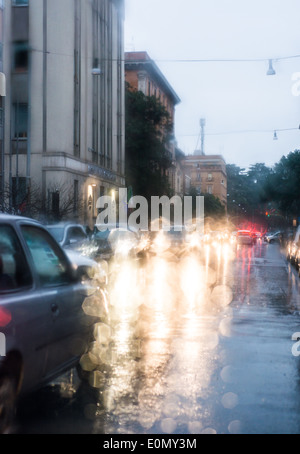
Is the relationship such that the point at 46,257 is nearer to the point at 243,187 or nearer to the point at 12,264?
the point at 12,264

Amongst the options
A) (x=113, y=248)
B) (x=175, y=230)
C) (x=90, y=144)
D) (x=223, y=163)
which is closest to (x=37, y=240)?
(x=113, y=248)

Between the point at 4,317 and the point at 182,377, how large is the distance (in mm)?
3182

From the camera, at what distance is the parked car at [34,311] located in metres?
4.75

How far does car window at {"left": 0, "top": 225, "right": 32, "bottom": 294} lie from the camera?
4.97 m

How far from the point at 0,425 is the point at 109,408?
1.56m

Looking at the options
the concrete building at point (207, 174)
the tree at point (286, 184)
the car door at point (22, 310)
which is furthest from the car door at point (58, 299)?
the concrete building at point (207, 174)

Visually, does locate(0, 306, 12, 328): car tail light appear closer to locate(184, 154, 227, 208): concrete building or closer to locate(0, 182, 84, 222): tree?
locate(0, 182, 84, 222): tree

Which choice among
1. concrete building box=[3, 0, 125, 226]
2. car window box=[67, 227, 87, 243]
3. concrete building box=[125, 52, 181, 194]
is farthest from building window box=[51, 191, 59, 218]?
concrete building box=[125, 52, 181, 194]

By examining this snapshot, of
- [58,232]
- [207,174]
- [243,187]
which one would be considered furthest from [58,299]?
[243,187]

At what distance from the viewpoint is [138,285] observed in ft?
60.2

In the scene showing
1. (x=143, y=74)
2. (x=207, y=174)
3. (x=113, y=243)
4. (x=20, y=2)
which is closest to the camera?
(x=113, y=243)

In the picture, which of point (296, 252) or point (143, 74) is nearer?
point (296, 252)

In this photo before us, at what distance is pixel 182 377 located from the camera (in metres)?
7.34

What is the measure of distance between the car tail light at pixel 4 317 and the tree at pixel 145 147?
4896 cm
